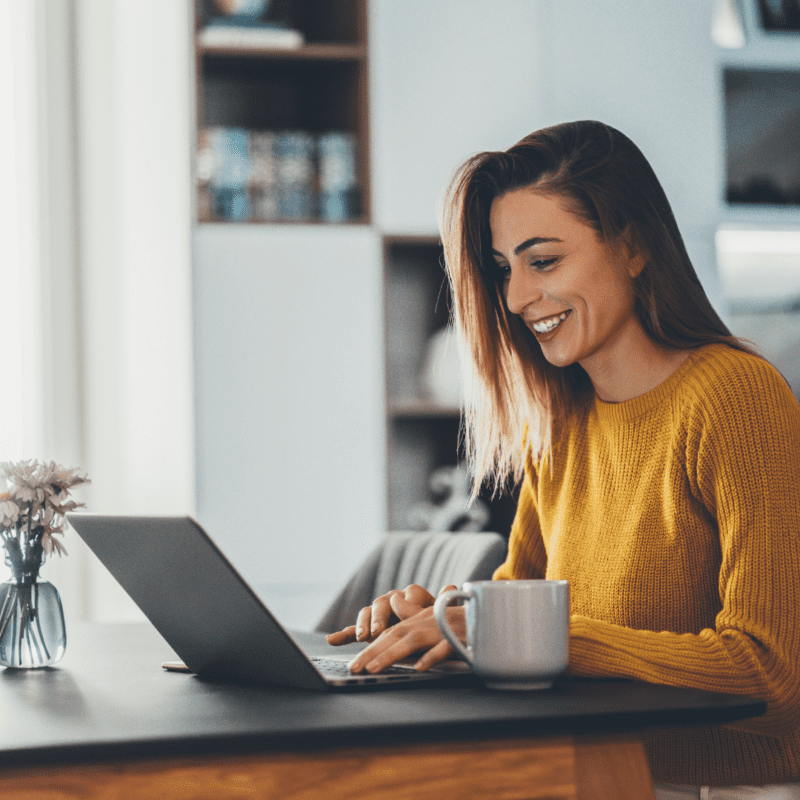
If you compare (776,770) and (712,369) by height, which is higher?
(712,369)

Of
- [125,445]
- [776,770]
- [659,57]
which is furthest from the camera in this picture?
[659,57]

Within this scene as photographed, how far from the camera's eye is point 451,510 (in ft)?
9.74

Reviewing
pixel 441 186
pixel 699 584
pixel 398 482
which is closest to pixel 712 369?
pixel 699 584

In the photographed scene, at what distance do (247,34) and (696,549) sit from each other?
81.6 inches

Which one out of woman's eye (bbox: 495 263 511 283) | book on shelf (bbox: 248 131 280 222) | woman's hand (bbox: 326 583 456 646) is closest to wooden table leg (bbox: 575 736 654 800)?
woman's hand (bbox: 326 583 456 646)

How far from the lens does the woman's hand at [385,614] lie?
117 centimetres

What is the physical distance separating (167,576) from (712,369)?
2.08ft

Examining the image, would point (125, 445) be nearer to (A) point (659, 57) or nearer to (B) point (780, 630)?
(A) point (659, 57)

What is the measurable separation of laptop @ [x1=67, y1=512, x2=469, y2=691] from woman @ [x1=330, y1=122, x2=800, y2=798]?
3.0 inches

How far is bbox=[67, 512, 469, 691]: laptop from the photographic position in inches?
36.4

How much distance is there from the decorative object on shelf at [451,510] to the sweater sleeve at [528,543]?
1.40 metres

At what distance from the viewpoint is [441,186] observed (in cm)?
290

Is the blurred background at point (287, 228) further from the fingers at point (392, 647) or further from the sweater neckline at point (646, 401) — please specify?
the fingers at point (392, 647)

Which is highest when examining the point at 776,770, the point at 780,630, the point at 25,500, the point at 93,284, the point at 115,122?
the point at 115,122
